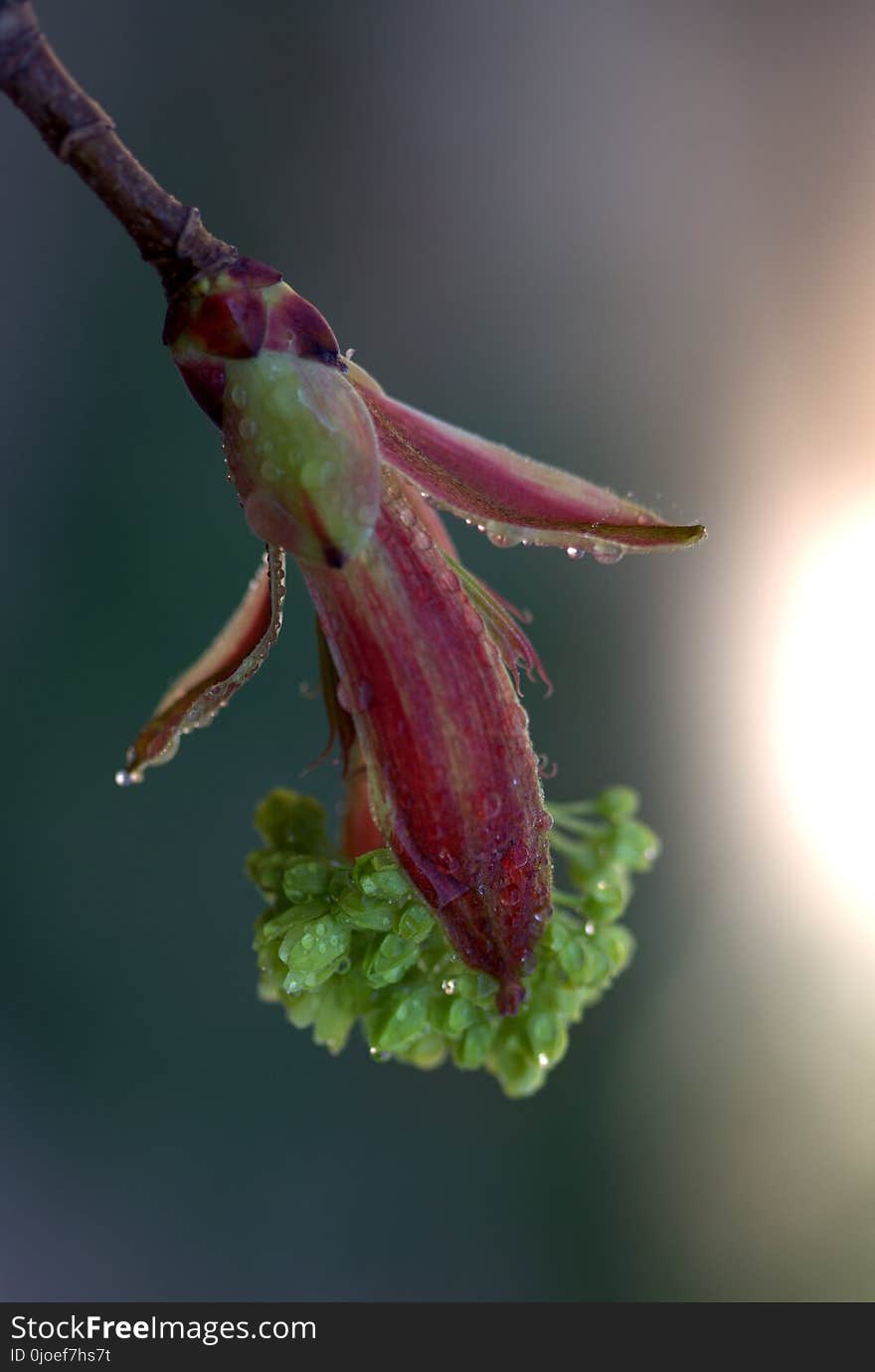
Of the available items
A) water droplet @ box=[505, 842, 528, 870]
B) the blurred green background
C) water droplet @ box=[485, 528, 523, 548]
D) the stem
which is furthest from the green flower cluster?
the blurred green background

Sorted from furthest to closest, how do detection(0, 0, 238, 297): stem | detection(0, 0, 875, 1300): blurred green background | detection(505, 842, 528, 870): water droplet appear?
detection(0, 0, 875, 1300): blurred green background < detection(505, 842, 528, 870): water droplet < detection(0, 0, 238, 297): stem

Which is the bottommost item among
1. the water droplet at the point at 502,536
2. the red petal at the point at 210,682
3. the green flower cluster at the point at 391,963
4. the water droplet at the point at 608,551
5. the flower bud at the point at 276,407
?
the green flower cluster at the point at 391,963

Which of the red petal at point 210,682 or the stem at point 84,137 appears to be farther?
the red petal at point 210,682

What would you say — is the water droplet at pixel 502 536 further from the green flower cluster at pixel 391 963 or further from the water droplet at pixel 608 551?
the green flower cluster at pixel 391 963

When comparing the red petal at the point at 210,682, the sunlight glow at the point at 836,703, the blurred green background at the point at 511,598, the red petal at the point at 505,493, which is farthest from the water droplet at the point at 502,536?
the sunlight glow at the point at 836,703

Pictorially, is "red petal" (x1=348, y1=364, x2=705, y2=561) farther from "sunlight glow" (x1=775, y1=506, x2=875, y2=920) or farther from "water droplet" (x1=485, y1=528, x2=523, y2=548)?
"sunlight glow" (x1=775, y1=506, x2=875, y2=920)

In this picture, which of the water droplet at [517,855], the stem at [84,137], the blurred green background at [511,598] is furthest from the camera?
the blurred green background at [511,598]
